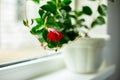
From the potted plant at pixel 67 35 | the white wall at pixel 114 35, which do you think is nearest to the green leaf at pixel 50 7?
the potted plant at pixel 67 35

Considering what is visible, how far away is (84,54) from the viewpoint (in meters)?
1.16

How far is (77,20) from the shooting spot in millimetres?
1164

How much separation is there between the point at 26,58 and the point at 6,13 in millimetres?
236

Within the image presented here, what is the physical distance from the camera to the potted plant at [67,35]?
948mm

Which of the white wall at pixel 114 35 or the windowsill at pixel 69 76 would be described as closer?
the windowsill at pixel 69 76

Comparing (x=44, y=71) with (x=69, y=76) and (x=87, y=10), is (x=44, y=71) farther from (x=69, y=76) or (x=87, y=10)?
(x=87, y=10)

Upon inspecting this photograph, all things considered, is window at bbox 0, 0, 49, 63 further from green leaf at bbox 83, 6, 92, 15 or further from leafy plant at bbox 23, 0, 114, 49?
green leaf at bbox 83, 6, 92, 15

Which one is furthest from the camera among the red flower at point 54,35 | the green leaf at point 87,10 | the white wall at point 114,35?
the white wall at point 114,35

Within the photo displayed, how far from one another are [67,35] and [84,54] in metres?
0.20

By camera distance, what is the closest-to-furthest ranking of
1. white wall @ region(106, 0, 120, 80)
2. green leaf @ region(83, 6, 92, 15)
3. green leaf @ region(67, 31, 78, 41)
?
green leaf @ region(67, 31, 78, 41) → green leaf @ region(83, 6, 92, 15) → white wall @ region(106, 0, 120, 80)

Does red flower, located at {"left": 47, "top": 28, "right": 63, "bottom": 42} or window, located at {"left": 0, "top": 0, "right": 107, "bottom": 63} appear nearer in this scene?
red flower, located at {"left": 47, "top": 28, "right": 63, "bottom": 42}

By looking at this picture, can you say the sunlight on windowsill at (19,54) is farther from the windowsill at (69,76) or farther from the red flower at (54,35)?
the red flower at (54,35)

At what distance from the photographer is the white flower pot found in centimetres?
115

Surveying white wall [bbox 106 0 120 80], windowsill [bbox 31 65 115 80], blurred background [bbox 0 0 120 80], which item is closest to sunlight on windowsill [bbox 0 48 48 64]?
blurred background [bbox 0 0 120 80]
